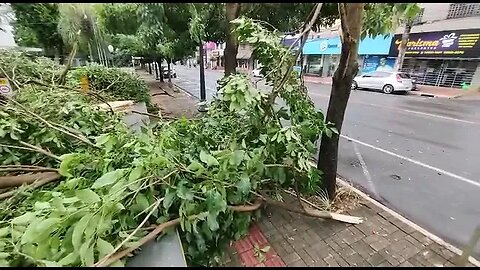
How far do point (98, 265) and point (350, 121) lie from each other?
313 inches

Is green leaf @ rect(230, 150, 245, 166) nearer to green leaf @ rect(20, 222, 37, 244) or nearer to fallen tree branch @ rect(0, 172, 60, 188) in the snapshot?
green leaf @ rect(20, 222, 37, 244)

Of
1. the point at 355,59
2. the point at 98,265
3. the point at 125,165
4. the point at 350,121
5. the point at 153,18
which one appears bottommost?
the point at 350,121

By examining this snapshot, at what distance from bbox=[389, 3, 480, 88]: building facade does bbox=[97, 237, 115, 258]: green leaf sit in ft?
46.2

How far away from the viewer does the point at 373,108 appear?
9.78 meters

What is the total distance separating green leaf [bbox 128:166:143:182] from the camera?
1671 millimetres

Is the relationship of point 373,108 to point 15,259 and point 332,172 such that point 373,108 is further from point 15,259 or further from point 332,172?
point 15,259

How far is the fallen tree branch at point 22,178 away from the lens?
2268 mm

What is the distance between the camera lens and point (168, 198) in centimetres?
180

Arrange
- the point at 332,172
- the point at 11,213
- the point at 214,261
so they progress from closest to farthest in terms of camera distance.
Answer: the point at 11,213 → the point at 214,261 → the point at 332,172

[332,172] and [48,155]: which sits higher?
[48,155]

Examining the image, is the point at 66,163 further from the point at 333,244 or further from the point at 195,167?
the point at 333,244

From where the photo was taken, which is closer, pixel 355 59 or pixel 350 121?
pixel 355 59

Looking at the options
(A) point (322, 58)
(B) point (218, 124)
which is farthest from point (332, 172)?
(A) point (322, 58)

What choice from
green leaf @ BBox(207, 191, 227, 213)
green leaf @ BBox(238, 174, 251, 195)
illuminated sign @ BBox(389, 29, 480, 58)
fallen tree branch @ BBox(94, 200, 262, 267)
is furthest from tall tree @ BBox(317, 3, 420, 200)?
illuminated sign @ BBox(389, 29, 480, 58)
